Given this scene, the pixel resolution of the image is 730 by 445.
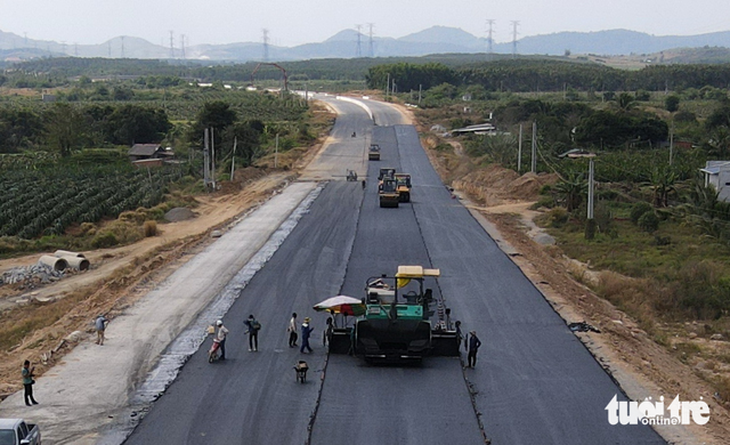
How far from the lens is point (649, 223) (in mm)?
44875

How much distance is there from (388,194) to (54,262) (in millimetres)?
19682

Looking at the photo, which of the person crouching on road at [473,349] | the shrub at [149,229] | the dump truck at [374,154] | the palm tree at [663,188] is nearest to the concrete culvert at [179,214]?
the shrub at [149,229]

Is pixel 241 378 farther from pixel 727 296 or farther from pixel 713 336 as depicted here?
pixel 727 296

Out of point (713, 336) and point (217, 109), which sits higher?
point (217, 109)

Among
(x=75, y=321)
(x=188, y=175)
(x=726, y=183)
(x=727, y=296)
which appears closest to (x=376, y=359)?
(x=75, y=321)

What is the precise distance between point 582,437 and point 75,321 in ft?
56.7

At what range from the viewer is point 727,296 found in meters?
31.0

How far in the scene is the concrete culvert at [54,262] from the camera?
133ft

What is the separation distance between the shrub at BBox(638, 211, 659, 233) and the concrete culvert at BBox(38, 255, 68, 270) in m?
27.9

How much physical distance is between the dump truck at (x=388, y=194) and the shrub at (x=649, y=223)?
1402cm

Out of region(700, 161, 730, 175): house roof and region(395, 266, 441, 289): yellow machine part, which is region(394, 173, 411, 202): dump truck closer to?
→ region(700, 161, 730, 175): house roof

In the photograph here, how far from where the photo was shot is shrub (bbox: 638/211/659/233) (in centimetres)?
4475

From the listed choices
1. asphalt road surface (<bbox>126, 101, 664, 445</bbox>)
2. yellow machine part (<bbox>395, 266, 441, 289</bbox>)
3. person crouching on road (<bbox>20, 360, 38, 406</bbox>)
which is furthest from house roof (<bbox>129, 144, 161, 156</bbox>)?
person crouching on road (<bbox>20, 360, 38, 406</bbox>)

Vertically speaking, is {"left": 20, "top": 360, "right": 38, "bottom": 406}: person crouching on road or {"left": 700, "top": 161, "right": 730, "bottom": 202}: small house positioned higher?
{"left": 700, "top": 161, "right": 730, "bottom": 202}: small house
